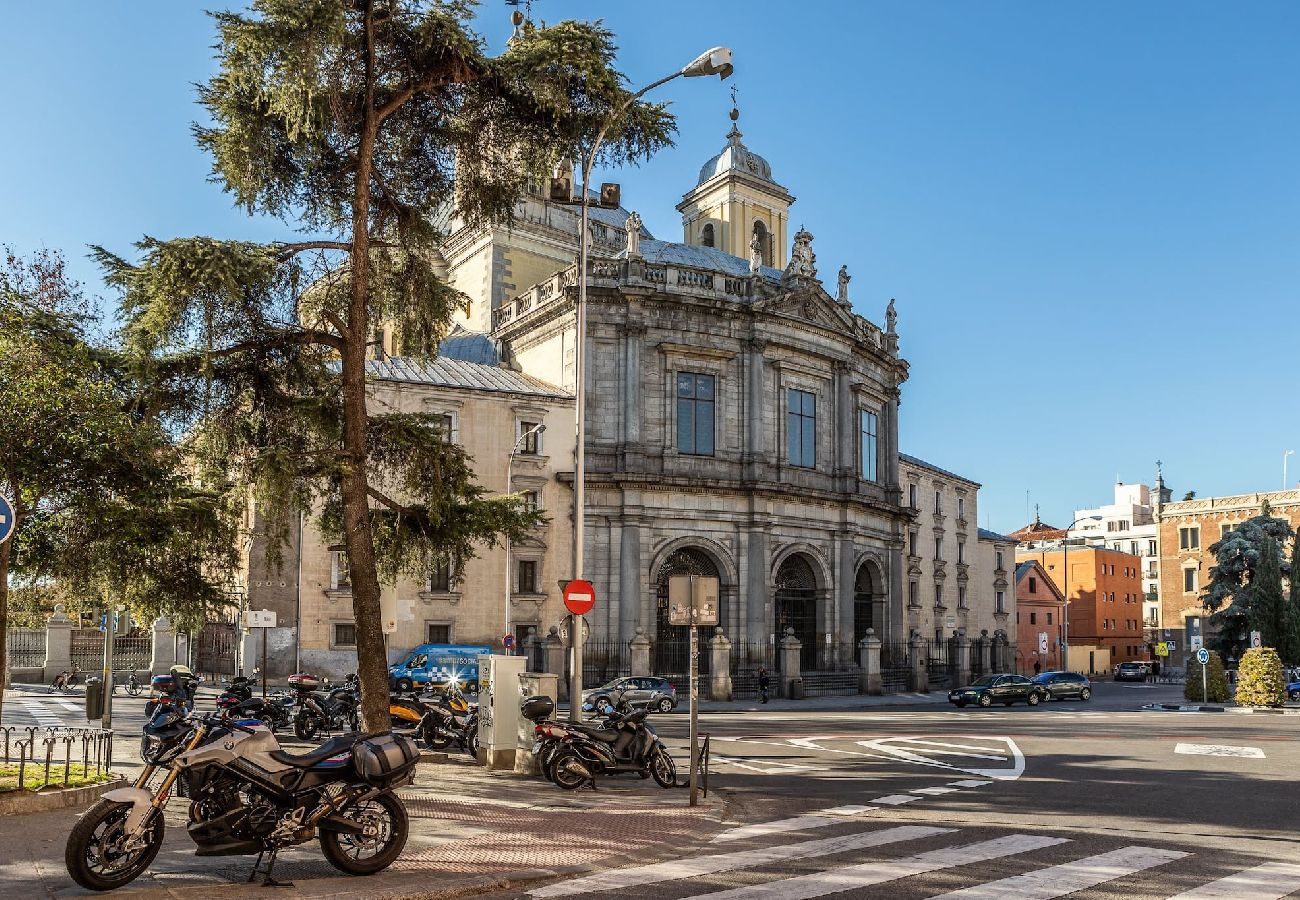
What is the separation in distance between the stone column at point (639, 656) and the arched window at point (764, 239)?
3000cm

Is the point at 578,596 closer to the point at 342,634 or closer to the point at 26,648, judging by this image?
the point at 342,634

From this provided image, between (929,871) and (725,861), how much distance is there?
1.74 metres

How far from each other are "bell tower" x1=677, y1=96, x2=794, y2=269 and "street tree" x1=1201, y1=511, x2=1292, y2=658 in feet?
89.0

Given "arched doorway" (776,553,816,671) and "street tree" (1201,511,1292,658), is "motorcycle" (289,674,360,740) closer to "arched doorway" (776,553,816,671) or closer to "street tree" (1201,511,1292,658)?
"arched doorway" (776,553,816,671)

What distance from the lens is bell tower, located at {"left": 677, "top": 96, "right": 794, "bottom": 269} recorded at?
60594 millimetres

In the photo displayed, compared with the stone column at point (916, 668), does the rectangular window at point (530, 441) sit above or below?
above

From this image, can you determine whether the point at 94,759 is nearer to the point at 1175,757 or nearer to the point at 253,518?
the point at 1175,757

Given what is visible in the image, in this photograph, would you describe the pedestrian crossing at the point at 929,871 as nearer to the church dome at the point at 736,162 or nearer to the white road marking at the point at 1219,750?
the white road marking at the point at 1219,750

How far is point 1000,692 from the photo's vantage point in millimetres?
41188

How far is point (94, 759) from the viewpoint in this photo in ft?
51.1

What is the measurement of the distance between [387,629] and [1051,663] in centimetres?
7124

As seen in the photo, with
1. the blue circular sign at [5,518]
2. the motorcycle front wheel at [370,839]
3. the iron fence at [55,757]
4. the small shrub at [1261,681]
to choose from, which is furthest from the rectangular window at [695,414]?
the motorcycle front wheel at [370,839]

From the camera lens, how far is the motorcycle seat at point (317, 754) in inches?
350

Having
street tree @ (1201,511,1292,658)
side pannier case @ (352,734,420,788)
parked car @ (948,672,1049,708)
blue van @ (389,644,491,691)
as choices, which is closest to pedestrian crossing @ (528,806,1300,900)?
side pannier case @ (352,734,420,788)
